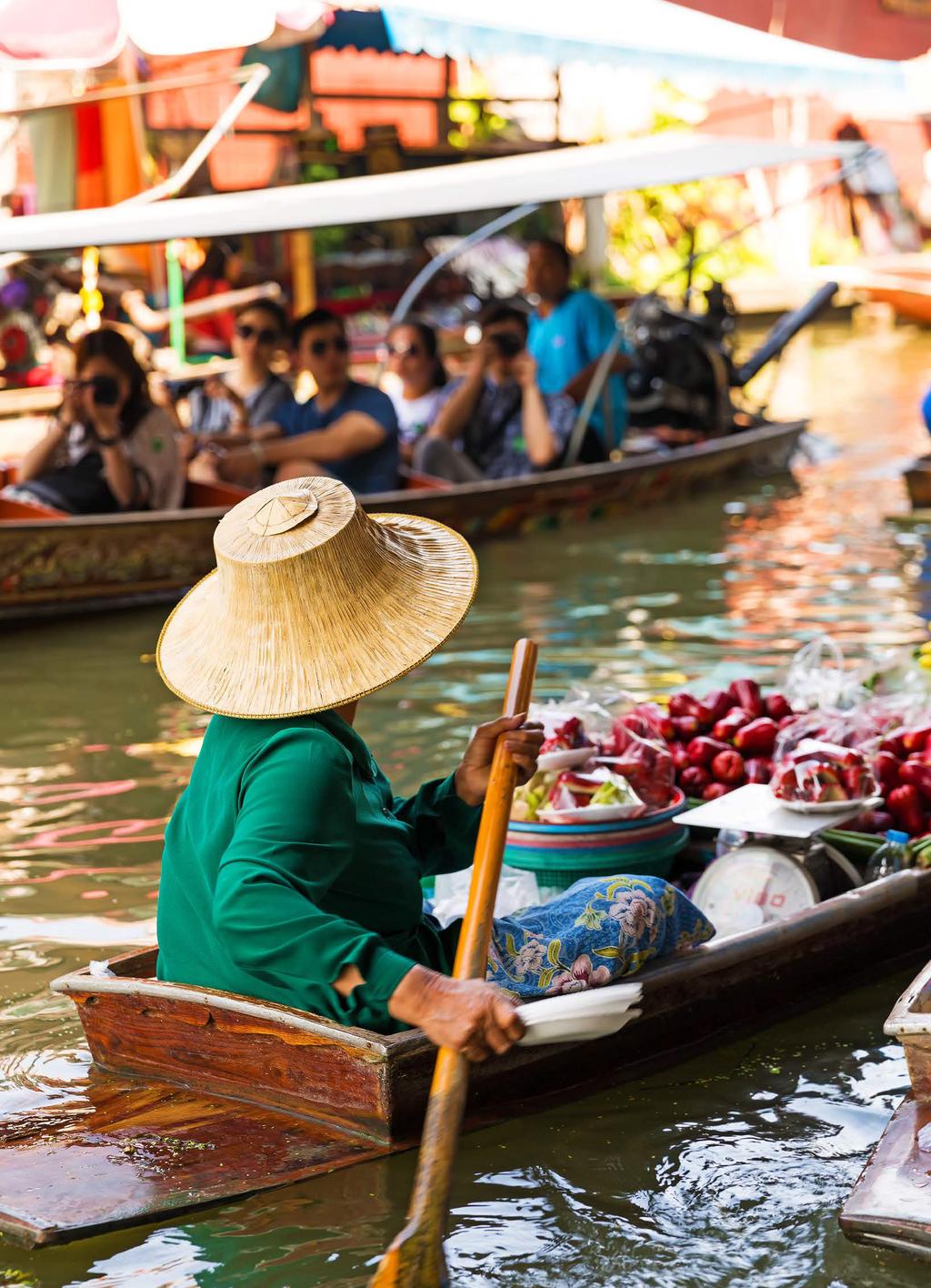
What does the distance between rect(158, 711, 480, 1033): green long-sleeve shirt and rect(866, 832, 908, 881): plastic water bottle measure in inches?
50.0

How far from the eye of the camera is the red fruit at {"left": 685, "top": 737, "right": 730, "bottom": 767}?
14.2 feet

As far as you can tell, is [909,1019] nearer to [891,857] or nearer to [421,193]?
[891,857]

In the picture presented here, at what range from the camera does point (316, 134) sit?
14312mm

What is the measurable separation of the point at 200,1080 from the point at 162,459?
4965mm

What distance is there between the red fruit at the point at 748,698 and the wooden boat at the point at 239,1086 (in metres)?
1.11

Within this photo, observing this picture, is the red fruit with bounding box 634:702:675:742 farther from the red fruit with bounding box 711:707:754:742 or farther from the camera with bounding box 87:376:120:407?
the camera with bounding box 87:376:120:407

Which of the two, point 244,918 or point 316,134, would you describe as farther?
point 316,134

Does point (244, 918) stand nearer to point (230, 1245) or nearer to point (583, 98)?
point (230, 1245)

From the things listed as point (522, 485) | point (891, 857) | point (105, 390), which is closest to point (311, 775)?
point (891, 857)

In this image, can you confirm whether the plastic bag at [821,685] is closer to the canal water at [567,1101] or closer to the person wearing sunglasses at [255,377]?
the canal water at [567,1101]

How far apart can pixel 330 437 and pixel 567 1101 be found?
17.1 ft

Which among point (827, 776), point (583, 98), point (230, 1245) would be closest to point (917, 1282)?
point (230, 1245)

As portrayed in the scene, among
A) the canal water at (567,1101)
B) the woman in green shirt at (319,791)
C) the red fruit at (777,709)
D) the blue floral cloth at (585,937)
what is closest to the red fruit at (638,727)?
the red fruit at (777,709)

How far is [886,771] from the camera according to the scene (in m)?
4.16
